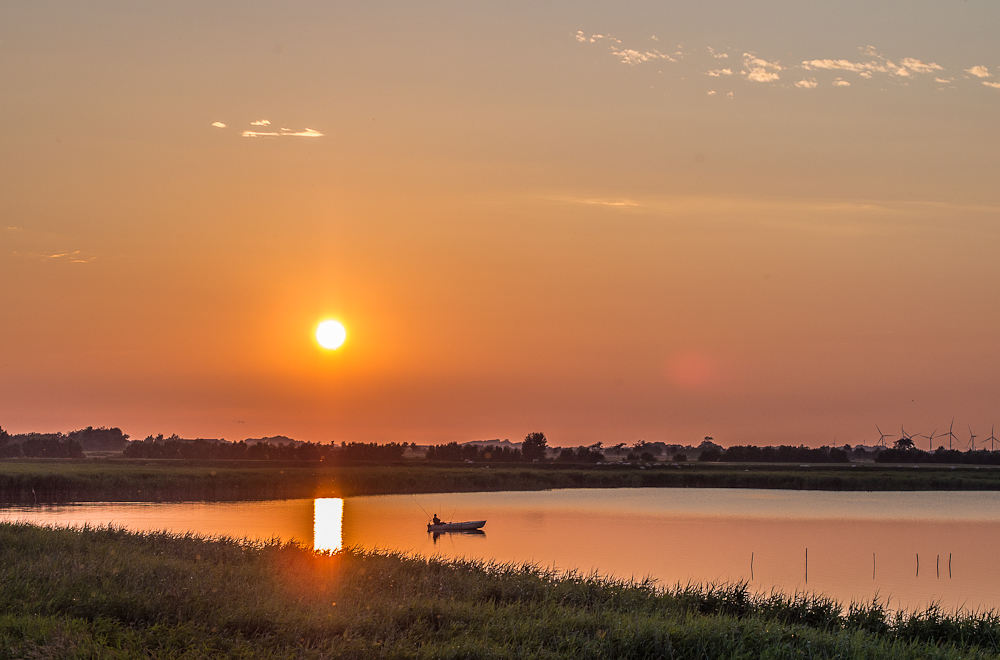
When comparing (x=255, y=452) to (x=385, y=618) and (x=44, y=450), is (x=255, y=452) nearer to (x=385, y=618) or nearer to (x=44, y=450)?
(x=44, y=450)

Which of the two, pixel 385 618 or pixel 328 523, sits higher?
pixel 385 618

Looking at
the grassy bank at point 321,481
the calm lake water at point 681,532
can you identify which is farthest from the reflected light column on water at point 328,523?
the grassy bank at point 321,481

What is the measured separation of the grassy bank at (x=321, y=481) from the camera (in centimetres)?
7919

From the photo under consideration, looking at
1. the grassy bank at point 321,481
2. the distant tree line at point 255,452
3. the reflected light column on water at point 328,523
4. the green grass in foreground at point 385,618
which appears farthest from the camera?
the distant tree line at point 255,452

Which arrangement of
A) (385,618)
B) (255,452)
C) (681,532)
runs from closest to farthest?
(385,618) < (681,532) < (255,452)

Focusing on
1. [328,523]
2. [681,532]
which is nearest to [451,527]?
[328,523]

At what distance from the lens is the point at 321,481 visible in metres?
103

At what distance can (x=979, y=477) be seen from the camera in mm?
131875

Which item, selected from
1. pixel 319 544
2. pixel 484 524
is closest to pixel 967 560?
pixel 484 524

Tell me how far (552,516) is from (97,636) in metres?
57.9

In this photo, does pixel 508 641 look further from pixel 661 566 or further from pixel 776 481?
pixel 776 481

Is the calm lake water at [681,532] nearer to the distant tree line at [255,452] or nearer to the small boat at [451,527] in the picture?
the small boat at [451,527]

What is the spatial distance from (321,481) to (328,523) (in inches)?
1552

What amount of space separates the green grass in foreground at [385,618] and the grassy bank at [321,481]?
57158 millimetres
